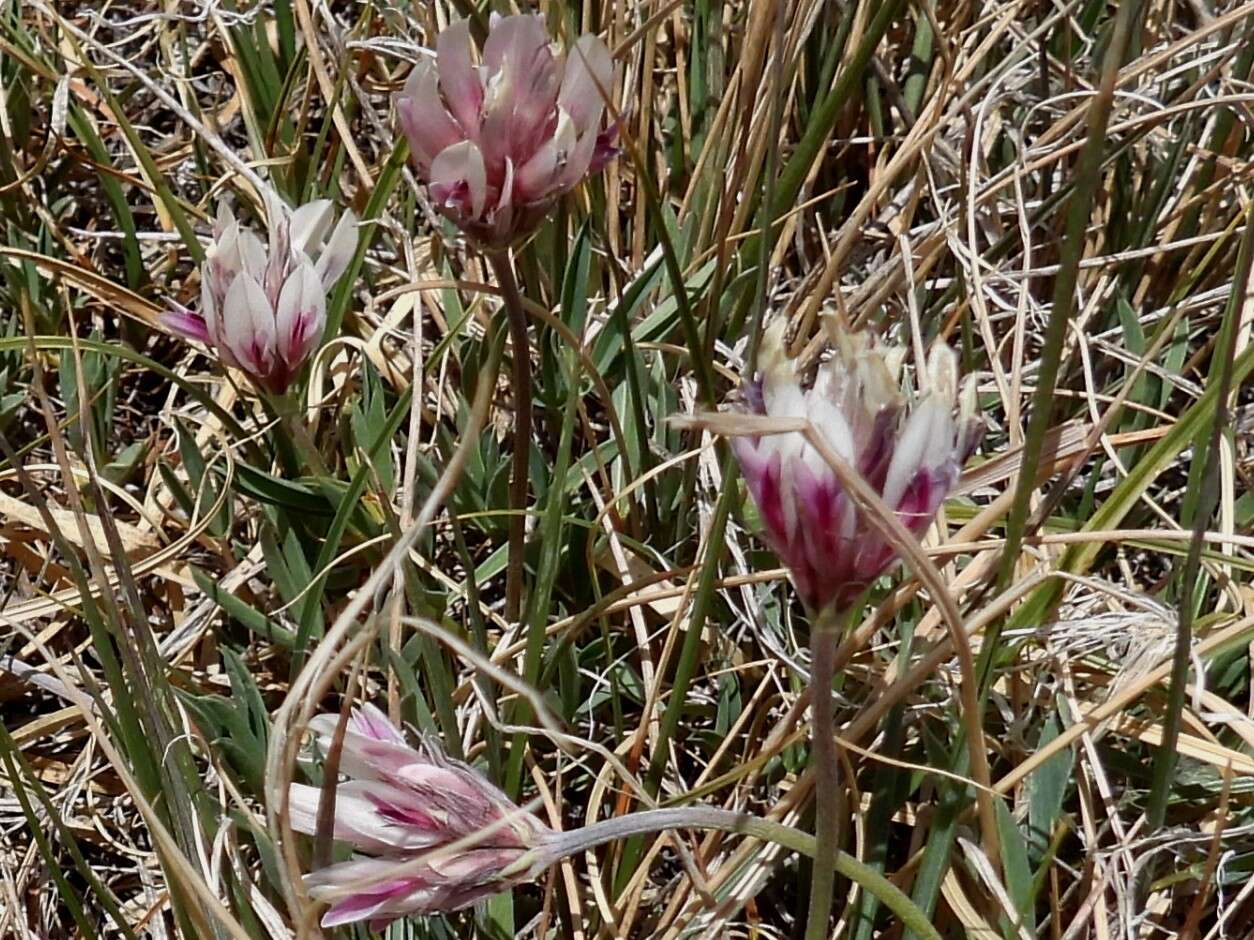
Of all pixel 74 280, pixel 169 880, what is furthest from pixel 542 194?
pixel 74 280

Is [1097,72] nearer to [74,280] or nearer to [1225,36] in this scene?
[1225,36]

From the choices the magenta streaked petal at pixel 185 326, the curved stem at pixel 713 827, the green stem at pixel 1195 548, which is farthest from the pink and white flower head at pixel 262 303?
the green stem at pixel 1195 548

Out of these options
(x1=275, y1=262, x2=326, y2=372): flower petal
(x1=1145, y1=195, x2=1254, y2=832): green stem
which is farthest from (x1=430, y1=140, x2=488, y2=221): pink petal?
(x1=1145, y1=195, x2=1254, y2=832): green stem

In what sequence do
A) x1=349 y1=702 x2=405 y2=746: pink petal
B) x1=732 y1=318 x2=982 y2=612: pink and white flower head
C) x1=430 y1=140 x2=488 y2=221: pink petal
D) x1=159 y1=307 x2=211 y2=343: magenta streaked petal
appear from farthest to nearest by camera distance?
1. x1=159 y1=307 x2=211 y2=343: magenta streaked petal
2. x1=430 y1=140 x2=488 y2=221: pink petal
3. x1=349 y1=702 x2=405 y2=746: pink petal
4. x1=732 y1=318 x2=982 y2=612: pink and white flower head

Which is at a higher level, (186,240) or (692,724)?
(186,240)

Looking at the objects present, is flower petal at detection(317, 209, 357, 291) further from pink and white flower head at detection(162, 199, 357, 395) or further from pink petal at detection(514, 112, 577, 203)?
pink petal at detection(514, 112, 577, 203)
